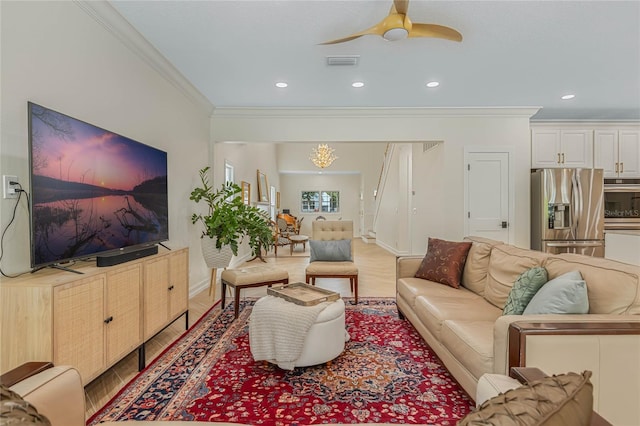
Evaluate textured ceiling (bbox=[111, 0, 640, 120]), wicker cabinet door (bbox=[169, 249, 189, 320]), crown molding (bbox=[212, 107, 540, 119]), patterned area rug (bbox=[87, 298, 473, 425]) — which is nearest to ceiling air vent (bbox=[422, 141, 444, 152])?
crown molding (bbox=[212, 107, 540, 119])

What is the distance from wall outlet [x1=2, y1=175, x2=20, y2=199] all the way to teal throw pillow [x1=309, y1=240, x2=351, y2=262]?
9.76 feet

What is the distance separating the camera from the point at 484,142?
180 inches

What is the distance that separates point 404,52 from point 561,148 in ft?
11.6

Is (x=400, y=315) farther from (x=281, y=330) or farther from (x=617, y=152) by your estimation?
(x=617, y=152)

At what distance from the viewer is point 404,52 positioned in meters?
2.92

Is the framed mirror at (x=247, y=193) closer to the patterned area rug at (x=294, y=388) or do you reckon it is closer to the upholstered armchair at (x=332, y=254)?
the upholstered armchair at (x=332, y=254)

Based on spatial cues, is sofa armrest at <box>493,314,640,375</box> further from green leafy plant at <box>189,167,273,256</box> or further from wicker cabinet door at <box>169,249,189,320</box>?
green leafy plant at <box>189,167,273,256</box>

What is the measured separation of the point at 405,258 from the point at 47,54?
333cm

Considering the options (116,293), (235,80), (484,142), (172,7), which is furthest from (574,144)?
(116,293)

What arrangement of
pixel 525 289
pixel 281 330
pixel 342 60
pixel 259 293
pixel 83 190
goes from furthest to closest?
pixel 259 293 → pixel 342 60 → pixel 281 330 → pixel 83 190 → pixel 525 289

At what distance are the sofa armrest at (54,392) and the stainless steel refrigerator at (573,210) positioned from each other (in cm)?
524

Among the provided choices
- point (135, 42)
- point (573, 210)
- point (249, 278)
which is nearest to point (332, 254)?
point (249, 278)

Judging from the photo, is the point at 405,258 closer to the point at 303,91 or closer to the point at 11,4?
the point at 303,91

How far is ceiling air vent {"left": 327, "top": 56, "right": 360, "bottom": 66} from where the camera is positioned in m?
3.00
